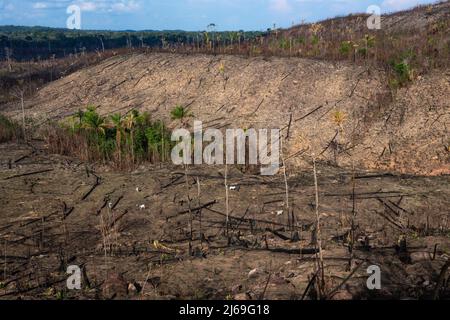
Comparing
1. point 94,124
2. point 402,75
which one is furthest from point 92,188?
point 402,75

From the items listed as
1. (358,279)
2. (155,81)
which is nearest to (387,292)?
(358,279)

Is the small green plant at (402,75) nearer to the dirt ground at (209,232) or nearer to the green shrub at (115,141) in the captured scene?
the dirt ground at (209,232)

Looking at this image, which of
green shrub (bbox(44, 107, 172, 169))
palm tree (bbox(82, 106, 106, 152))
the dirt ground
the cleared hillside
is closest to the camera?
the dirt ground

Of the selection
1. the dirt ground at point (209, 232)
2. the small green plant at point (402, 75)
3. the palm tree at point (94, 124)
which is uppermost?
the small green plant at point (402, 75)

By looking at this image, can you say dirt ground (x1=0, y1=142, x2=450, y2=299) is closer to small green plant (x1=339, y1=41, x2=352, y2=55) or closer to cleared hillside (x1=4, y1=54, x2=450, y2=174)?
cleared hillside (x1=4, y1=54, x2=450, y2=174)

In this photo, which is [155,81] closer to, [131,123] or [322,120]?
[131,123]

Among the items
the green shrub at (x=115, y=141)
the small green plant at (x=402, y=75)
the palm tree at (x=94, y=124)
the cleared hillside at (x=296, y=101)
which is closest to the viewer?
the green shrub at (x=115, y=141)

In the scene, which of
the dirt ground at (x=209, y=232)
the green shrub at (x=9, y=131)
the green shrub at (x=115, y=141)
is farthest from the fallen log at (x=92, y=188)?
the green shrub at (x=9, y=131)

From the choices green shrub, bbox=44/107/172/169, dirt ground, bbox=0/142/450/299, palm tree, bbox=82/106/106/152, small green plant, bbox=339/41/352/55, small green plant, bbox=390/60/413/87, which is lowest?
dirt ground, bbox=0/142/450/299

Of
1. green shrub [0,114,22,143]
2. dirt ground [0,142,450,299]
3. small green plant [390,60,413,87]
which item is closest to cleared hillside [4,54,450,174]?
small green plant [390,60,413,87]
